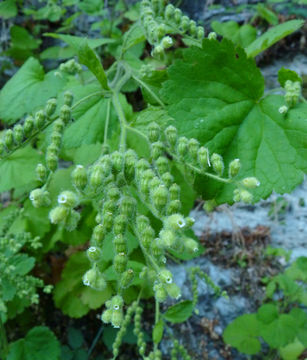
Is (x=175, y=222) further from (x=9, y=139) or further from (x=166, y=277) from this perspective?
(x=9, y=139)

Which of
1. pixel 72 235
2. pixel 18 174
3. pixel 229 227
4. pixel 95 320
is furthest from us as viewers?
pixel 229 227

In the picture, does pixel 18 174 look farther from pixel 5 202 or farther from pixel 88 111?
pixel 5 202

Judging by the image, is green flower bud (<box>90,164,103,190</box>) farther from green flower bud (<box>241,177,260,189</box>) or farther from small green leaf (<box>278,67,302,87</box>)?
small green leaf (<box>278,67,302,87</box>)

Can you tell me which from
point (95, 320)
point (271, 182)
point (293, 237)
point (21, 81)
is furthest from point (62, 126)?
point (293, 237)

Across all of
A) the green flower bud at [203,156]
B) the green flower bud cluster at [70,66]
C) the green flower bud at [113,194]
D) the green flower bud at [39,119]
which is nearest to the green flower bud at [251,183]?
the green flower bud at [203,156]

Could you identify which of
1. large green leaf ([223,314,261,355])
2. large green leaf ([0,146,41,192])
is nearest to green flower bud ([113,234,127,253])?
large green leaf ([0,146,41,192])

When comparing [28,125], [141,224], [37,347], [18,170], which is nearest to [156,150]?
[141,224]
